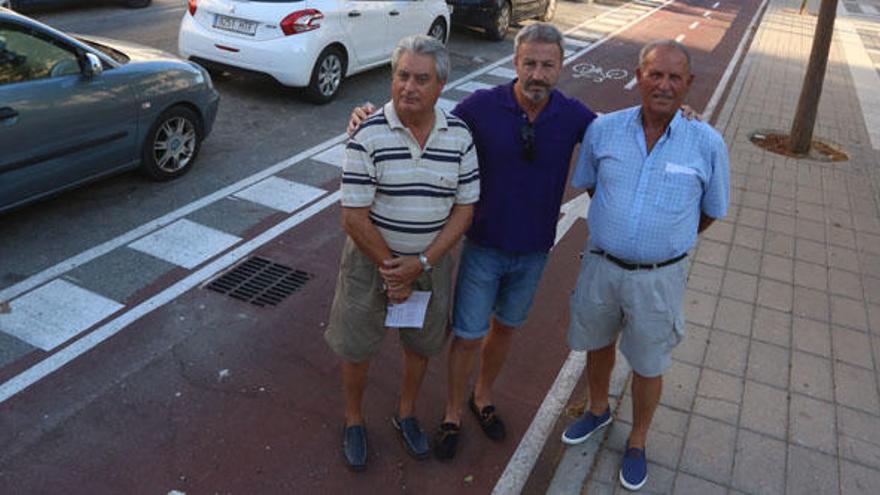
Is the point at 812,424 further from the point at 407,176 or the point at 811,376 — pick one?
the point at 407,176

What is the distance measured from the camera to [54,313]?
14.9ft

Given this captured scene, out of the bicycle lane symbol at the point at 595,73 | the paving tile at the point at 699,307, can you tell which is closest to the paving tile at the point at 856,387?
the paving tile at the point at 699,307

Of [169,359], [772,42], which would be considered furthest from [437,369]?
[772,42]

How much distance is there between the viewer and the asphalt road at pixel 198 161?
5.40m

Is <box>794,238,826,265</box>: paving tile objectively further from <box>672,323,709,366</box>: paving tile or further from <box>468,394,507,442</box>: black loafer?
<box>468,394,507,442</box>: black loafer

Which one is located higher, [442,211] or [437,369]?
[442,211]

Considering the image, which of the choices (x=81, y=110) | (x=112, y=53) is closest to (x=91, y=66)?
(x=81, y=110)

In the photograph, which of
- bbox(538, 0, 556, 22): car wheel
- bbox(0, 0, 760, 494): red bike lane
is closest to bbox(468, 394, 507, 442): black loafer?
bbox(0, 0, 760, 494): red bike lane

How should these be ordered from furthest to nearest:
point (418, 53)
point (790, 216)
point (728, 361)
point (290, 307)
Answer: point (790, 216) < point (290, 307) < point (728, 361) < point (418, 53)

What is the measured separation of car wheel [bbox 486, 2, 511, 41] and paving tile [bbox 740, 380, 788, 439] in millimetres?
10658

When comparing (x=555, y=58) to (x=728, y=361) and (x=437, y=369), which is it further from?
(x=728, y=361)

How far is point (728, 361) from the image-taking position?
453cm

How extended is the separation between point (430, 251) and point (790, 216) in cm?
514

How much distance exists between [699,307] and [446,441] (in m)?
2.43
